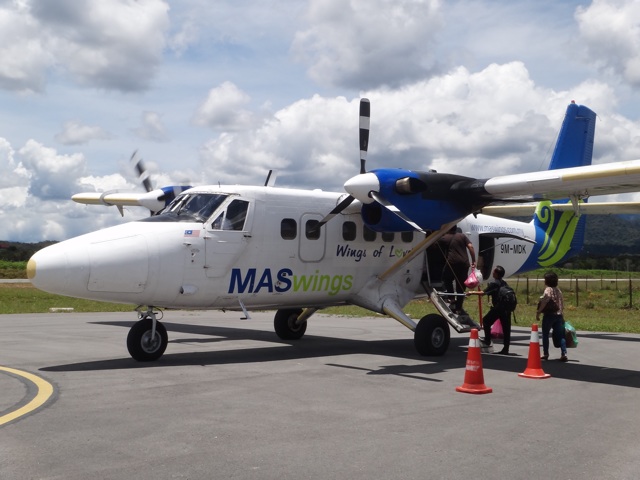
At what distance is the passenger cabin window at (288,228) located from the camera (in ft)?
43.2

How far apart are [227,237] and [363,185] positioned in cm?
266

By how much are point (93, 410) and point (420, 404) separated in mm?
3938

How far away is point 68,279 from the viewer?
10.4 meters

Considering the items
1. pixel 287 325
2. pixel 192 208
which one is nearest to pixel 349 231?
pixel 287 325

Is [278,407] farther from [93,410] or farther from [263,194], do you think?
[263,194]

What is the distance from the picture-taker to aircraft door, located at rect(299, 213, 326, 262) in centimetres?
1352

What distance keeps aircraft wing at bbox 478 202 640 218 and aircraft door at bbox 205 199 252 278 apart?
7750 millimetres

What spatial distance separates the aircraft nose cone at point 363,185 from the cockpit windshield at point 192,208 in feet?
7.58

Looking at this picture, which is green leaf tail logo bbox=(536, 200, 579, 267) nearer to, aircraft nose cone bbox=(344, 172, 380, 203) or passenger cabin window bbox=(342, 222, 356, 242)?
passenger cabin window bbox=(342, 222, 356, 242)

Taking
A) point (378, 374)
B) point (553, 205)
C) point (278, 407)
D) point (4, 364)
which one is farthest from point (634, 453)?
point (553, 205)

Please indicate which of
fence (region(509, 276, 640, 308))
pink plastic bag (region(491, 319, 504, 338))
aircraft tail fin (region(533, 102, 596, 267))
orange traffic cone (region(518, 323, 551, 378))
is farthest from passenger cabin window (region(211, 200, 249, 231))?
fence (region(509, 276, 640, 308))

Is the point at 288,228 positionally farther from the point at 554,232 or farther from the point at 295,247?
the point at 554,232

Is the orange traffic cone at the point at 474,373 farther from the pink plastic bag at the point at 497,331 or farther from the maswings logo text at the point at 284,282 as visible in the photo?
the pink plastic bag at the point at 497,331

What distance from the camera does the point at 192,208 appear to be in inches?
483
